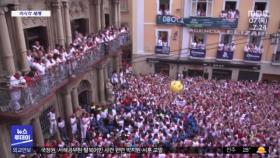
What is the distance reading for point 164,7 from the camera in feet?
93.6

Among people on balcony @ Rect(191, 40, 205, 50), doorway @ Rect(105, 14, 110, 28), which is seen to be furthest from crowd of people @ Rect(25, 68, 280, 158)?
people on balcony @ Rect(191, 40, 205, 50)

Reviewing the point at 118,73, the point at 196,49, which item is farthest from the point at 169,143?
the point at 196,49

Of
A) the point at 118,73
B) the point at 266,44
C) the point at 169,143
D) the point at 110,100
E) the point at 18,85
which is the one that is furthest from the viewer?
the point at 266,44

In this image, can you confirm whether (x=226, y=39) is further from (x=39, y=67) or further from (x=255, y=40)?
(x=39, y=67)

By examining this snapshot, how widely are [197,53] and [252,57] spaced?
5165 millimetres

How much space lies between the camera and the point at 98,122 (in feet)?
57.6

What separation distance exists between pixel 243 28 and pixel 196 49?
4.77 metres

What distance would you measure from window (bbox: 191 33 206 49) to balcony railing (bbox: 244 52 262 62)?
4157 millimetres

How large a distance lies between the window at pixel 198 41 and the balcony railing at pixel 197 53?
32 centimetres

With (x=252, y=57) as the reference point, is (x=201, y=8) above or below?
above

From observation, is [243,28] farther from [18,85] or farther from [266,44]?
[18,85]

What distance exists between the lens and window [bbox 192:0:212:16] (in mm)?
27156

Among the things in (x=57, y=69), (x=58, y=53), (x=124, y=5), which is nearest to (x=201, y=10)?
(x=124, y=5)

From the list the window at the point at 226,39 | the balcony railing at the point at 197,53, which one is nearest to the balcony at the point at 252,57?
the window at the point at 226,39
